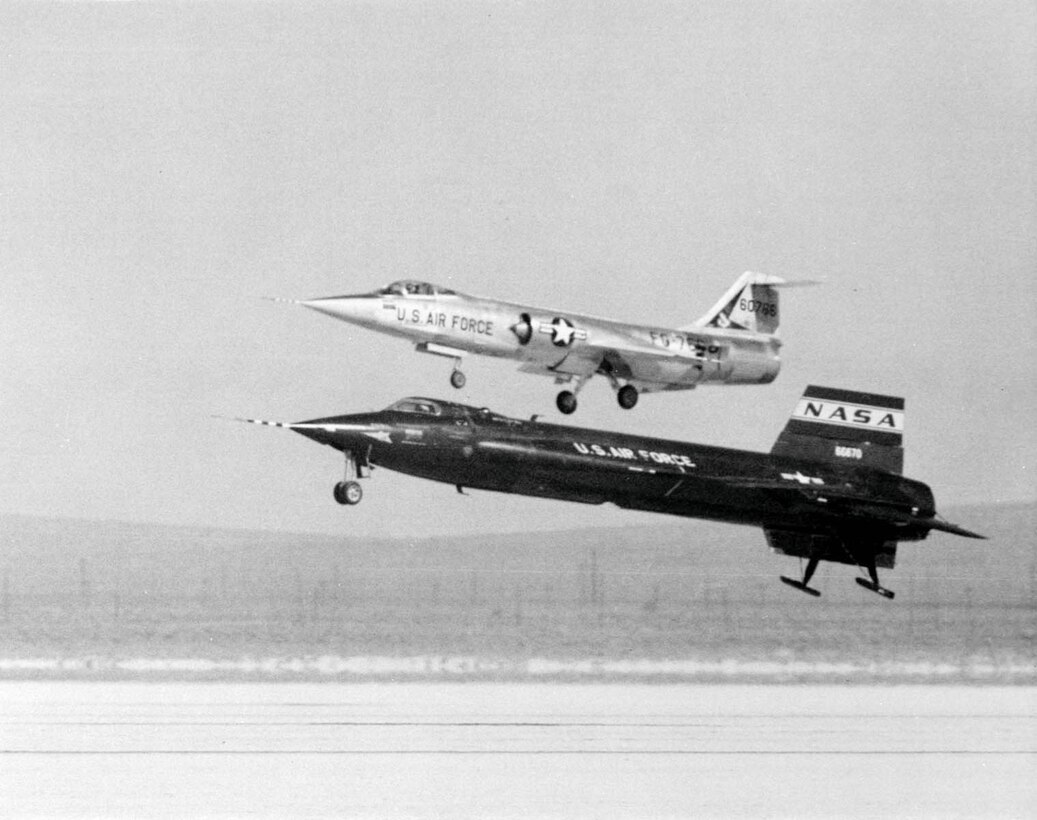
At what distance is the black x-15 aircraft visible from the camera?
68.6ft

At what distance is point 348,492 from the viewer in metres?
19.9

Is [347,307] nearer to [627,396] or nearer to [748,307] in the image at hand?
[627,396]

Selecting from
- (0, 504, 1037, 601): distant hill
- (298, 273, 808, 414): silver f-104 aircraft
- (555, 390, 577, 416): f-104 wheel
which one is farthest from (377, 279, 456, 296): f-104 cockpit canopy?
(0, 504, 1037, 601): distant hill

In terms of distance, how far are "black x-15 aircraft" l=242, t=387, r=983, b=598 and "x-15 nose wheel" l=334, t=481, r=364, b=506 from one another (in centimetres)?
2

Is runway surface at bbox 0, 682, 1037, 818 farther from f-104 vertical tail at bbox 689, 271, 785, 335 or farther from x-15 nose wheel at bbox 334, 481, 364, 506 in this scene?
f-104 vertical tail at bbox 689, 271, 785, 335

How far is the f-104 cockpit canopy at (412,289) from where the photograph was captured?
793 inches

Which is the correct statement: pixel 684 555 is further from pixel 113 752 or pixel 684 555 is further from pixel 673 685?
pixel 113 752

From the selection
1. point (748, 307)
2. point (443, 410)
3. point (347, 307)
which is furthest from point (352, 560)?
point (748, 307)

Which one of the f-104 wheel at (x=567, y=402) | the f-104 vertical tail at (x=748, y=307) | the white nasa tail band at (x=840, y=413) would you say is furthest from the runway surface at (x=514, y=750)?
the f-104 vertical tail at (x=748, y=307)

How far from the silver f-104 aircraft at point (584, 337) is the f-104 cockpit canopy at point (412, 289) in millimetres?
13

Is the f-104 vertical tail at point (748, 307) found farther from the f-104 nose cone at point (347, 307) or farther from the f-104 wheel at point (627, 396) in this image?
the f-104 nose cone at point (347, 307)

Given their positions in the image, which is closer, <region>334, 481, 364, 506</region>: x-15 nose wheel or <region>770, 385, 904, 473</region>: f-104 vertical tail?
<region>334, 481, 364, 506</region>: x-15 nose wheel

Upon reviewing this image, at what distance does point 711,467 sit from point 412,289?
15.9 feet

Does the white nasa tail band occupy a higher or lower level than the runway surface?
higher
